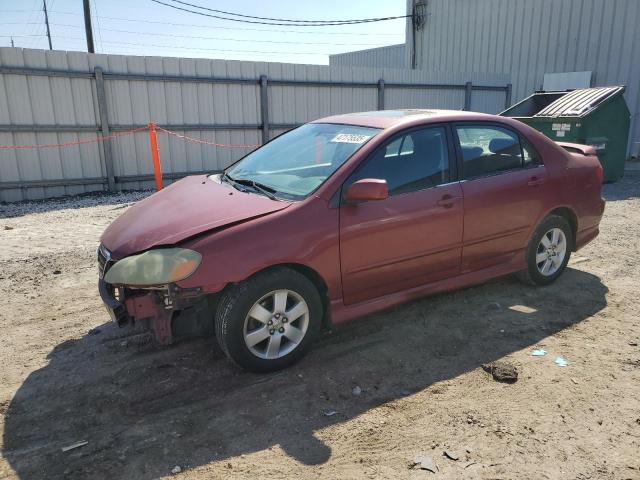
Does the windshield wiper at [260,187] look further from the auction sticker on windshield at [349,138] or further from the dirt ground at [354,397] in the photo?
the dirt ground at [354,397]

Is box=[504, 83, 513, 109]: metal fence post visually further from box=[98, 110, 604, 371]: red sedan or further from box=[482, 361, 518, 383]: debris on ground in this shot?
box=[482, 361, 518, 383]: debris on ground

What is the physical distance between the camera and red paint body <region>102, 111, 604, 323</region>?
318 centimetres

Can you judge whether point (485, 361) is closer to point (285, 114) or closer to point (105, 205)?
point (105, 205)

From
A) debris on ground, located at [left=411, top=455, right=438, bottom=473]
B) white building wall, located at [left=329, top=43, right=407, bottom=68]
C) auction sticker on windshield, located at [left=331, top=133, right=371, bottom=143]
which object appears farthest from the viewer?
white building wall, located at [left=329, top=43, right=407, bottom=68]

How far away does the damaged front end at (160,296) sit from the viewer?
120 inches

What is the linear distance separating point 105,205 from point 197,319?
6.71 m

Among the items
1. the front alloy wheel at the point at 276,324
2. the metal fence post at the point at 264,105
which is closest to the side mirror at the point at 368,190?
the front alloy wheel at the point at 276,324

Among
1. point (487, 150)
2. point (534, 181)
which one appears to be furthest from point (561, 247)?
point (487, 150)

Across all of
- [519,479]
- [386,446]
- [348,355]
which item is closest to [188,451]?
[386,446]

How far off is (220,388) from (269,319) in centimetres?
53

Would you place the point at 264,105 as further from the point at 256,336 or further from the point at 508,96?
the point at 256,336

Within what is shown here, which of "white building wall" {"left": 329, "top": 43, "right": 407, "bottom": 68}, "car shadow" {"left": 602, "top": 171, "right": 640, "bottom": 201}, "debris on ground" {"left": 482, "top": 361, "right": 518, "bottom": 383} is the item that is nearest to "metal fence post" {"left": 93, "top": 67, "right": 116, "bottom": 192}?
"debris on ground" {"left": 482, "top": 361, "right": 518, "bottom": 383}

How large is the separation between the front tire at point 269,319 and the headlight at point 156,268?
0.32m

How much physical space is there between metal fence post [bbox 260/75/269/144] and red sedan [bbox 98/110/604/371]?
7.37 metres
